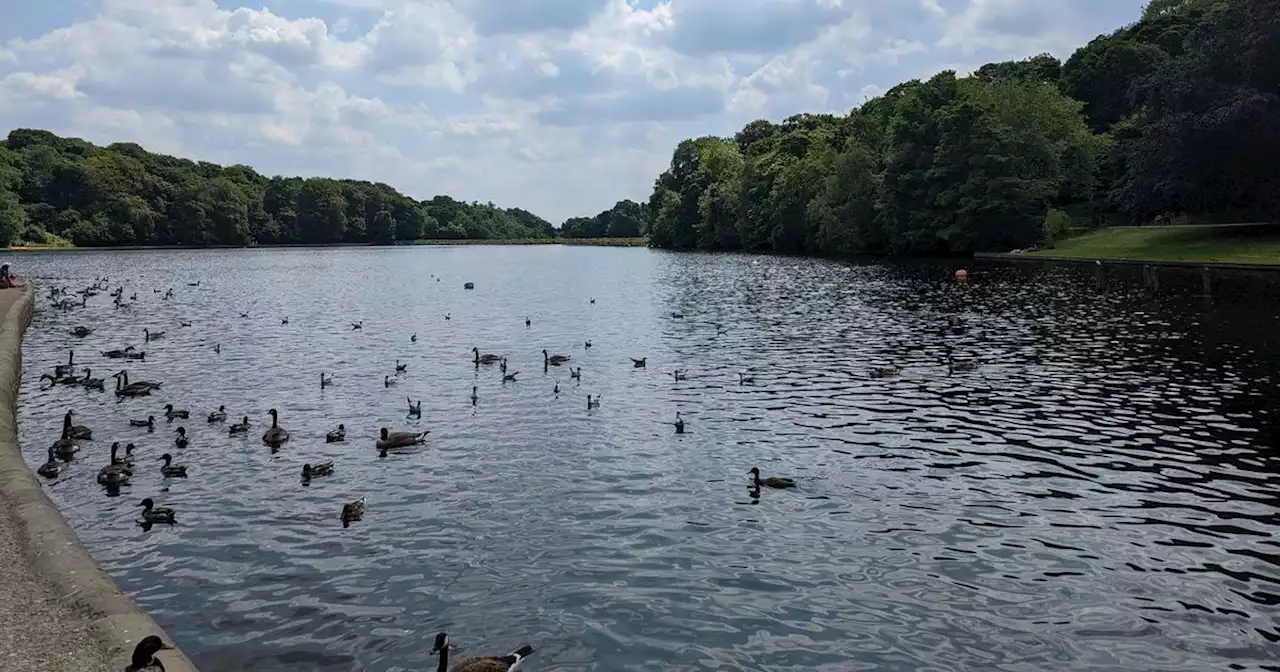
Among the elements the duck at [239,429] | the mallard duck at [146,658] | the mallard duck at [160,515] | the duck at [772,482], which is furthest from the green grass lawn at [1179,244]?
the mallard duck at [146,658]

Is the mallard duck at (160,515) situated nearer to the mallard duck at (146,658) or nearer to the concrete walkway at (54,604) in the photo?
the concrete walkway at (54,604)

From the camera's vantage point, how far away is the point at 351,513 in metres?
16.7

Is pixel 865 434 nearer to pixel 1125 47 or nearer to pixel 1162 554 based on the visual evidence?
pixel 1162 554

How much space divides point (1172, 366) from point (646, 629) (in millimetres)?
24908

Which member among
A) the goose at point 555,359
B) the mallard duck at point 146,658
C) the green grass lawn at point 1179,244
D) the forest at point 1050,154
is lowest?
the goose at point 555,359

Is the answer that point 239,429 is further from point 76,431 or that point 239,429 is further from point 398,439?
point 398,439

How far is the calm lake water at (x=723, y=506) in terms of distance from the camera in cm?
1212

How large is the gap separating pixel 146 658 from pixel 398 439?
1262 centimetres

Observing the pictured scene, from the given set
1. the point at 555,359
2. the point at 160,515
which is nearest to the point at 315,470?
the point at 160,515

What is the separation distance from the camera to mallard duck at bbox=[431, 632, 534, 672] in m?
10.7

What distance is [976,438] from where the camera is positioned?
2212 cm

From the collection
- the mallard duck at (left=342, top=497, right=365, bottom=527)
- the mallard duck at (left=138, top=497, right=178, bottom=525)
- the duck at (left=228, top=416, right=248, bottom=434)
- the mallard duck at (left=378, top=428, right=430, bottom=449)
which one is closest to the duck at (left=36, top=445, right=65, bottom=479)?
the duck at (left=228, top=416, right=248, bottom=434)

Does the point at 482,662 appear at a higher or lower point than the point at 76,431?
lower

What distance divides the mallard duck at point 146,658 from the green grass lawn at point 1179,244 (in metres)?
71.3
